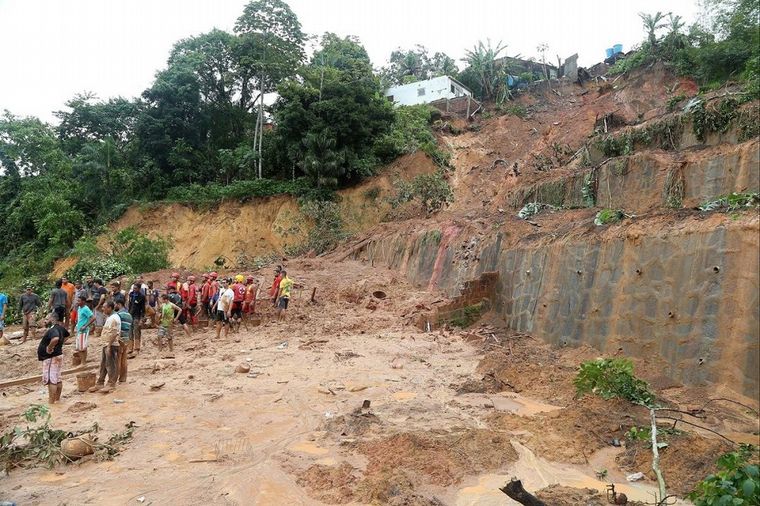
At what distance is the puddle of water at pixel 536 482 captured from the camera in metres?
5.20

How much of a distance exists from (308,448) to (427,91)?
35.8 meters

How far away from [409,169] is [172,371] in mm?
20996

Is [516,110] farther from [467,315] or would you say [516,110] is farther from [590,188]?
[467,315]

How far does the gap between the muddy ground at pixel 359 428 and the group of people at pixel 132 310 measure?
1.63 feet

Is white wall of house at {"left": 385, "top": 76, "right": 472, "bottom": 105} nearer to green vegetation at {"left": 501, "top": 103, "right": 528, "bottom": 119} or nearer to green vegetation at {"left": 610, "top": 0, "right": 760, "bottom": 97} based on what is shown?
green vegetation at {"left": 501, "top": 103, "right": 528, "bottom": 119}

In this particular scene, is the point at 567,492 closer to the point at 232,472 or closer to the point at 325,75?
the point at 232,472

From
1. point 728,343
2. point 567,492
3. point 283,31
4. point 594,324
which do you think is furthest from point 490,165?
point 567,492

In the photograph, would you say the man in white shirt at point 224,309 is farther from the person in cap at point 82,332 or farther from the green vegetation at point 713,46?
the green vegetation at point 713,46

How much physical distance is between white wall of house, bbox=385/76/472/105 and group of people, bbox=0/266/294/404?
1070 inches

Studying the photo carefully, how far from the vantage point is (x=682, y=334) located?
7676 mm

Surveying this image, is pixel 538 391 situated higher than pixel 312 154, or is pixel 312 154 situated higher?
pixel 312 154

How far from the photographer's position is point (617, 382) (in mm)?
7227

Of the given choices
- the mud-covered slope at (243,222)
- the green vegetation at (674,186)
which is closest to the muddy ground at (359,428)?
the green vegetation at (674,186)

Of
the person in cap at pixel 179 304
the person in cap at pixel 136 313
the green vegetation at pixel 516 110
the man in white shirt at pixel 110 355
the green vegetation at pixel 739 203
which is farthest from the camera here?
the green vegetation at pixel 516 110
